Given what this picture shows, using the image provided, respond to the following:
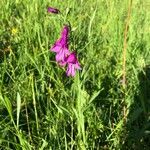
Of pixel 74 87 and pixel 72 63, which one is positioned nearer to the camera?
pixel 72 63

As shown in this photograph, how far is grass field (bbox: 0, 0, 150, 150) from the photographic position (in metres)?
1.52

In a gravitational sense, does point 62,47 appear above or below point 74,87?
above

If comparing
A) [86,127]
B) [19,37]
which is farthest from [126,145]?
[19,37]

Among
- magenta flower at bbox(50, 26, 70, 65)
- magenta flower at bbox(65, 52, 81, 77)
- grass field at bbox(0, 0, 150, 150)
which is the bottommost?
grass field at bbox(0, 0, 150, 150)

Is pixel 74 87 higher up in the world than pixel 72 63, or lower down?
lower down

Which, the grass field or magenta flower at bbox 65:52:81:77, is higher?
magenta flower at bbox 65:52:81:77

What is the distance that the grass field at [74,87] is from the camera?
1522 mm

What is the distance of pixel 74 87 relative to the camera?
1.63 meters

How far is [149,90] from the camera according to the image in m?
2.21

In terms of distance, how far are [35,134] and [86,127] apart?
219mm

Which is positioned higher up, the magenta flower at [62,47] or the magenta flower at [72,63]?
the magenta flower at [62,47]

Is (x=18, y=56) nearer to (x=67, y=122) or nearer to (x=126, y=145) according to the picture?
(x=67, y=122)

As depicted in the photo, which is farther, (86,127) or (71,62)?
(86,127)

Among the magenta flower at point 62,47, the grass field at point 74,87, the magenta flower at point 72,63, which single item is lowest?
the grass field at point 74,87
